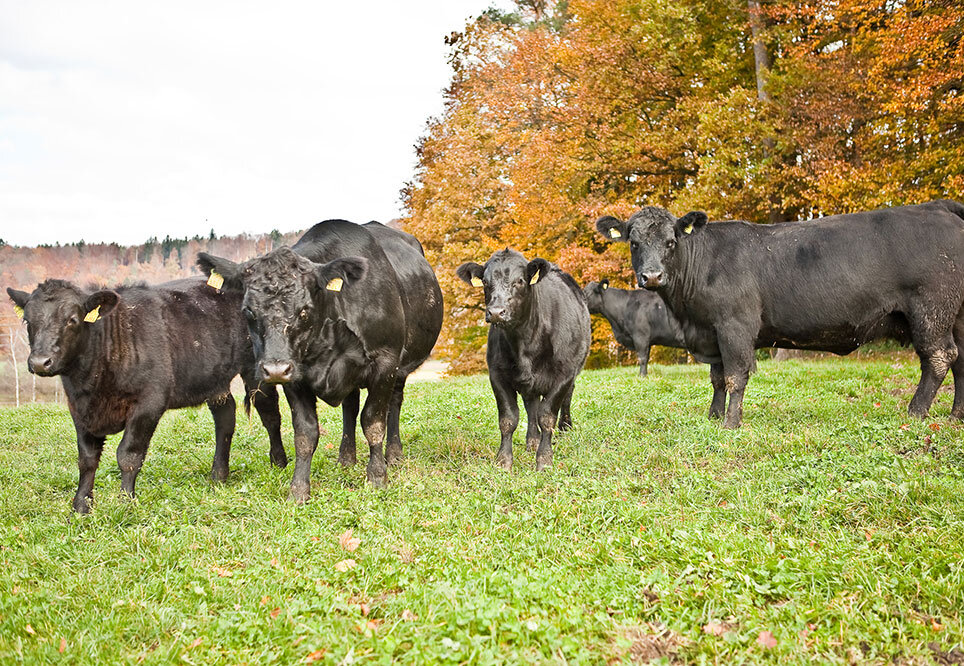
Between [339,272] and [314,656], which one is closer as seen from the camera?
[314,656]

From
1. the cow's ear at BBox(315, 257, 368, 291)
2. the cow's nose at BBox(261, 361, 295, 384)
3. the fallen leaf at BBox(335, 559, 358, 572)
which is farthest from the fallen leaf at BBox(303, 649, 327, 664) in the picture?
the cow's ear at BBox(315, 257, 368, 291)

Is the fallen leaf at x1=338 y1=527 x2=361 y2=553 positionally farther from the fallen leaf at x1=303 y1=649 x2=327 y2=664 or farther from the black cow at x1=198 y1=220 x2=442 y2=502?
the fallen leaf at x1=303 y1=649 x2=327 y2=664

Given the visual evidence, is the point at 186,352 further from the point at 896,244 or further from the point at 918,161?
the point at 918,161

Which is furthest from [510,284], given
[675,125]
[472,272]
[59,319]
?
[675,125]

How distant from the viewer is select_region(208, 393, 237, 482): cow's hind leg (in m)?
7.86

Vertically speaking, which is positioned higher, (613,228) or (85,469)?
(613,228)

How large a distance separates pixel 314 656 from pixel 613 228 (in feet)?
24.8

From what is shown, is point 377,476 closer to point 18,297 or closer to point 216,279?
point 216,279

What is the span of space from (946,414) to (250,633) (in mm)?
8510

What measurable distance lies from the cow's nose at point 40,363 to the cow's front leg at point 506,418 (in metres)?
4.12

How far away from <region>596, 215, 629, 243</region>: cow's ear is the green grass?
294cm

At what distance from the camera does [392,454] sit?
26.2ft

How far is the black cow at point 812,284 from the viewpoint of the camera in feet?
29.1

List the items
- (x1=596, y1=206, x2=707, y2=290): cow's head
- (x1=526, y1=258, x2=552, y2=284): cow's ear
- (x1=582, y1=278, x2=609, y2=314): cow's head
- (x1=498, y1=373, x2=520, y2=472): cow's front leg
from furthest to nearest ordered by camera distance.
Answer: (x1=582, y1=278, x2=609, y2=314): cow's head
(x1=596, y1=206, x2=707, y2=290): cow's head
(x1=526, y1=258, x2=552, y2=284): cow's ear
(x1=498, y1=373, x2=520, y2=472): cow's front leg
